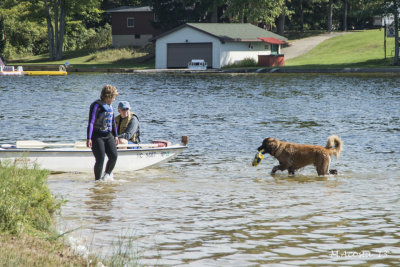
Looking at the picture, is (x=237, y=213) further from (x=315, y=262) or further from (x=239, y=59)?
(x=239, y=59)

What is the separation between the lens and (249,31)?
265ft

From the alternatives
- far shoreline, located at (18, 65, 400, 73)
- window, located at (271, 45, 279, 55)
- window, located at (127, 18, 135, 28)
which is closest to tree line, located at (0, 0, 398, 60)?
window, located at (271, 45, 279, 55)

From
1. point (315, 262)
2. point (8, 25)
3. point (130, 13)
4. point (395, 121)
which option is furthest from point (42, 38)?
point (315, 262)

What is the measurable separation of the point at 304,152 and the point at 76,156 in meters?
5.29

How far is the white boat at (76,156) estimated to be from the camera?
49.2 ft

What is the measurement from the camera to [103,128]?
13.8m

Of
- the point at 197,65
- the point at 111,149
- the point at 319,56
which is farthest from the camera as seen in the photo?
the point at 319,56

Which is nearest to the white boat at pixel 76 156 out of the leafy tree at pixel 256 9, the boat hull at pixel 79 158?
the boat hull at pixel 79 158

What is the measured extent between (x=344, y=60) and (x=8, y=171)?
66557mm

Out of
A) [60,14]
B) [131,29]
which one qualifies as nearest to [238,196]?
[60,14]

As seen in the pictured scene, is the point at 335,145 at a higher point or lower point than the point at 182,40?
lower

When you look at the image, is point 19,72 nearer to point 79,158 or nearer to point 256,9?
point 256,9

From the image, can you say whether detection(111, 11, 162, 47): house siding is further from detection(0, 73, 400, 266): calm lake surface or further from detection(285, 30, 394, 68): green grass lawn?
detection(0, 73, 400, 266): calm lake surface

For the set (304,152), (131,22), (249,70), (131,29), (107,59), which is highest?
(131,22)
